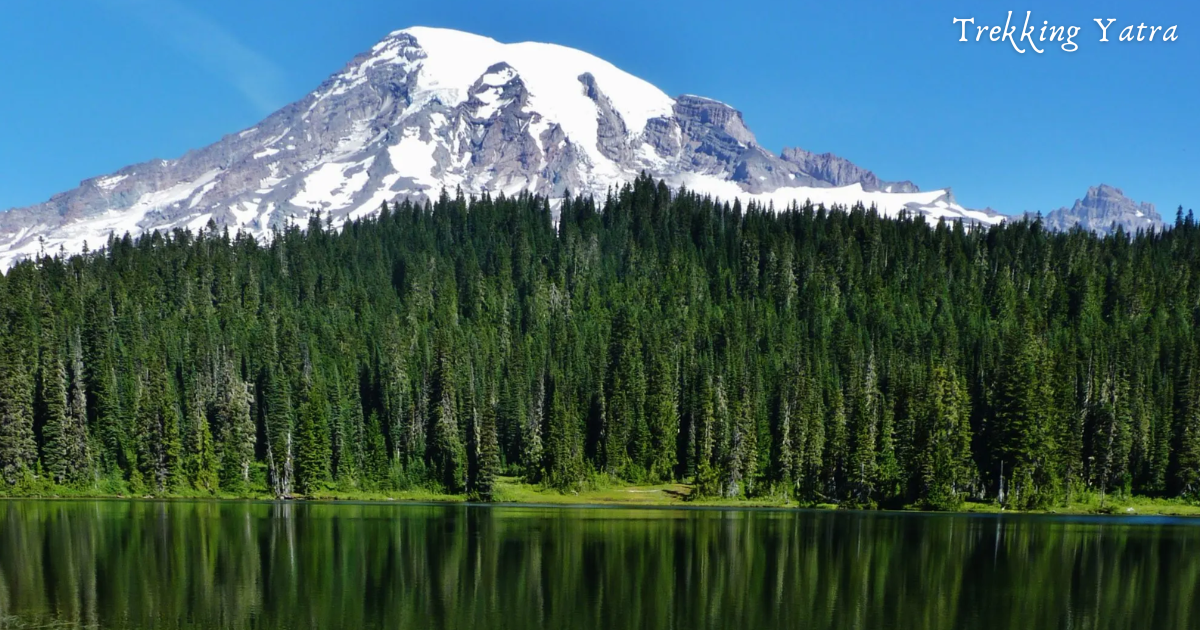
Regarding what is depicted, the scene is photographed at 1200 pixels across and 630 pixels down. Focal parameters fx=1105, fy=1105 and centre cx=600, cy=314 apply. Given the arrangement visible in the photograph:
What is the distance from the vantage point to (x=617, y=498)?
477 feet

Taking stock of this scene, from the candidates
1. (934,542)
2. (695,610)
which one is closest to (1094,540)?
(934,542)

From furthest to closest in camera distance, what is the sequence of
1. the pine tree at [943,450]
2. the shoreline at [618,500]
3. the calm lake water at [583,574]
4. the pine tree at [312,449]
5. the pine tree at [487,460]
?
the pine tree at [312,449] → the pine tree at [487,460] → the shoreline at [618,500] → the pine tree at [943,450] → the calm lake water at [583,574]

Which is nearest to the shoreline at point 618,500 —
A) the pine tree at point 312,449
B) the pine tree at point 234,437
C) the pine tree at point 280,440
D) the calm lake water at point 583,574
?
the pine tree at point 312,449

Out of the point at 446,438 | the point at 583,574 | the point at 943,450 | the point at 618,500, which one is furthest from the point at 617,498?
the point at 583,574

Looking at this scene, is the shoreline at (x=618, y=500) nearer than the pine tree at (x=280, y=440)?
Yes

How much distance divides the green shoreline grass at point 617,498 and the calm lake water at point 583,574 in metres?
Result: 26.4

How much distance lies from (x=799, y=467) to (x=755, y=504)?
8229 millimetres

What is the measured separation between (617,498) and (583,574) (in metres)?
74.1

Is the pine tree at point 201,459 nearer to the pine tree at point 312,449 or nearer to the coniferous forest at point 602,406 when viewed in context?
the coniferous forest at point 602,406

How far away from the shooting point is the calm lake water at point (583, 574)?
59.1 meters

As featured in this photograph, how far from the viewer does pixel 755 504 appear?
140375 millimetres

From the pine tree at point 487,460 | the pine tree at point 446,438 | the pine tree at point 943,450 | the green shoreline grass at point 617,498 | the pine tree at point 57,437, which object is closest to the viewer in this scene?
the pine tree at point 943,450

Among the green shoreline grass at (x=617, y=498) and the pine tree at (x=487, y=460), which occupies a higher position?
the pine tree at (x=487, y=460)

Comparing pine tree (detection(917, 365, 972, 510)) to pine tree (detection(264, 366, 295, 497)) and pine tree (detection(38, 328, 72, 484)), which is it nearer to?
pine tree (detection(264, 366, 295, 497))
